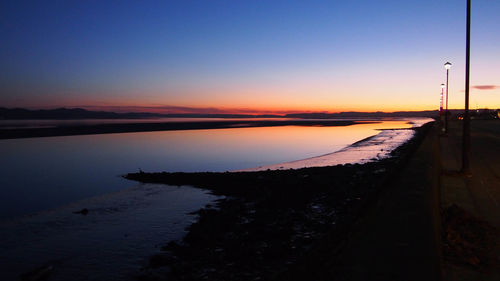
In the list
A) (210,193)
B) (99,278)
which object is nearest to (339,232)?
(99,278)

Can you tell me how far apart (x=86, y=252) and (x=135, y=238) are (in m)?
1.21

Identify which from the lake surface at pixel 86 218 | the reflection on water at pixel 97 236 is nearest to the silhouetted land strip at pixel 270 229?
the reflection on water at pixel 97 236

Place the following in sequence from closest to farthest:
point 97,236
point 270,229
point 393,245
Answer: point 393,245, point 270,229, point 97,236

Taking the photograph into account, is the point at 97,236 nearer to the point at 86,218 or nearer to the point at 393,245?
the point at 86,218

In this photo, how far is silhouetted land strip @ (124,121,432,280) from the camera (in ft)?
A: 21.1

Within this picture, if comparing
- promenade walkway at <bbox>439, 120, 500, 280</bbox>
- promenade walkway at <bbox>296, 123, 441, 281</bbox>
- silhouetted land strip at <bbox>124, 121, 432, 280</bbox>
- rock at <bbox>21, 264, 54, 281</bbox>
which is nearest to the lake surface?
rock at <bbox>21, 264, 54, 281</bbox>

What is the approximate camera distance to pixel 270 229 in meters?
8.83

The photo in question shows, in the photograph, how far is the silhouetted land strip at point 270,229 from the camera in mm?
6430

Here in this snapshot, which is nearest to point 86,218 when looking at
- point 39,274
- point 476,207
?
point 39,274

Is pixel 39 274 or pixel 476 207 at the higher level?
pixel 476 207

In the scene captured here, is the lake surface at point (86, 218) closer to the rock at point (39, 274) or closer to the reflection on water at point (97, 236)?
the reflection on water at point (97, 236)

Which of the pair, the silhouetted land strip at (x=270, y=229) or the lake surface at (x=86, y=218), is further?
the lake surface at (x=86, y=218)

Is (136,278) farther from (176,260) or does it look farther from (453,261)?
(453,261)

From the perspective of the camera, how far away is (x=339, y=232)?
7.15 m
